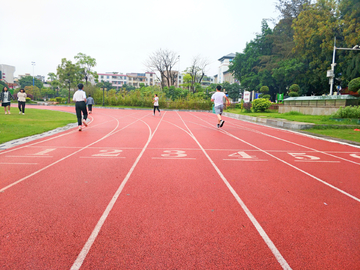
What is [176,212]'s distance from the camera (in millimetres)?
3516

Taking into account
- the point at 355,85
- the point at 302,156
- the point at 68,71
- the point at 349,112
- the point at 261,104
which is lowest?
the point at 302,156

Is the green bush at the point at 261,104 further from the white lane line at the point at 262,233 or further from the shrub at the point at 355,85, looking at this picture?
the white lane line at the point at 262,233

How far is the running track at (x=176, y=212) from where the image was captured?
8.27 ft

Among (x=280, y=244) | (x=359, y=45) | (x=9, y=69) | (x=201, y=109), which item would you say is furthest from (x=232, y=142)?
(x=9, y=69)

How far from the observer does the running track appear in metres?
2.52

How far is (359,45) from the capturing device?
2206 cm

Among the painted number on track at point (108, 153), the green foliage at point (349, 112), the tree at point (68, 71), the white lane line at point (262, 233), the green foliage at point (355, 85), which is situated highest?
the tree at point (68, 71)

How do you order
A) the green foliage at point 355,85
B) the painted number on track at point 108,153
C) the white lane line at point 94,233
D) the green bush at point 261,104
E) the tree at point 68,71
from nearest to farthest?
1. the white lane line at point 94,233
2. the painted number on track at point 108,153
3. the green foliage at point 355,85
4. the green bush at point 261,104
5. the tree at point 68,71

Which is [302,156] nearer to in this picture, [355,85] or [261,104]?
[355,85]

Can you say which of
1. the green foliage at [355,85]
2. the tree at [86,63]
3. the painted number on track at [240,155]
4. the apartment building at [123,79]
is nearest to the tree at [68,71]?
the tree at [86,63]

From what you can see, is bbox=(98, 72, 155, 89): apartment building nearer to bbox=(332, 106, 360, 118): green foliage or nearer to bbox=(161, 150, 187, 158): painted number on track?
bbox=(332, 106, 360, 118): green foliage

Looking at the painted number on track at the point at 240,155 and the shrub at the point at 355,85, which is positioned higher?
the shrub at the point at 355,85

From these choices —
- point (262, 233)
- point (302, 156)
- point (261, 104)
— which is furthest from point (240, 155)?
point (261, 104)

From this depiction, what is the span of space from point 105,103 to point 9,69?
65.2 m
